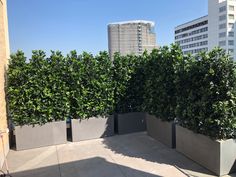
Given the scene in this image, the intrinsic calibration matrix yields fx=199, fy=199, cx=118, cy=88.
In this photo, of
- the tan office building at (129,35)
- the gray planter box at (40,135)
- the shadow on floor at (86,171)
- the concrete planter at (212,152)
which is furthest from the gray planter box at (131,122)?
the tan office building at (129,35)

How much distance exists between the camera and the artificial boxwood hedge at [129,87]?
3.63m

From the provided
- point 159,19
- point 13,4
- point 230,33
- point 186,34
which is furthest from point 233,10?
point 13,4

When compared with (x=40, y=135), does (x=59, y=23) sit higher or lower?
higher

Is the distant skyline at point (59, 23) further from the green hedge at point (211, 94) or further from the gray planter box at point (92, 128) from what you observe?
the gray planter box at point (92, 128)

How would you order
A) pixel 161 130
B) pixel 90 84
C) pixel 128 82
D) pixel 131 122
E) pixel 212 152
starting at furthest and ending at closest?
pixel 131 122 → pixel 128 82 → pixel 90 84 → pixel 161 130 → pixel 212 152

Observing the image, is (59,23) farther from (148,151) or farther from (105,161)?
(148,151)

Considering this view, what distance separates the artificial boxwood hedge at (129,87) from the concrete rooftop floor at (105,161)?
30.4 inches

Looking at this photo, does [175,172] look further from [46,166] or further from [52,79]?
[52,79]

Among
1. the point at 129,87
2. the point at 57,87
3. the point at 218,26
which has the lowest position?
the point at 129,87

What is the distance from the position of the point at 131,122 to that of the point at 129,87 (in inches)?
43.8

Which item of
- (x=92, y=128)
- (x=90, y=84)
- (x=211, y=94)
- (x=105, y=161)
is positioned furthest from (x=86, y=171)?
(x=211, y=94)

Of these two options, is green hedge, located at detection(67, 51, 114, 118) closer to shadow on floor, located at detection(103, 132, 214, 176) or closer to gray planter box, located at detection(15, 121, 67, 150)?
gray planter box, located at detection(15, 121, 67, 150)

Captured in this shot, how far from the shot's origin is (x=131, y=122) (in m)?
6.31

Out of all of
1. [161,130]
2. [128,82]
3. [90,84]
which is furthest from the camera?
[128,82]
